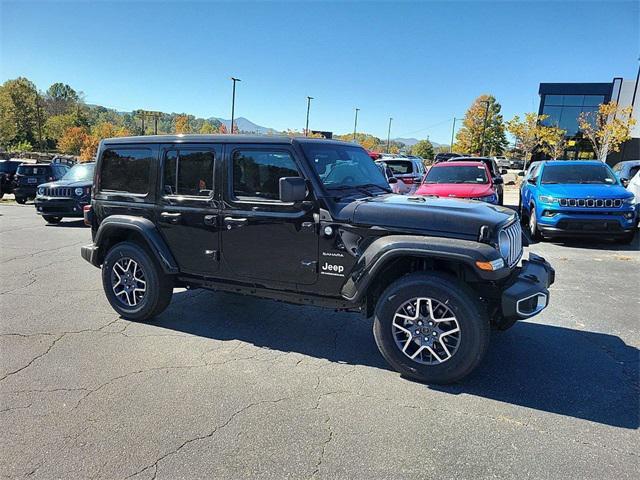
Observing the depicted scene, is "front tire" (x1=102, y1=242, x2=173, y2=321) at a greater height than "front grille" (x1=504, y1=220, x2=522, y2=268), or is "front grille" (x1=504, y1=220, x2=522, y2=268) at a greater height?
"front grille" (x1=504, y1=220, x2=522, y2=268)

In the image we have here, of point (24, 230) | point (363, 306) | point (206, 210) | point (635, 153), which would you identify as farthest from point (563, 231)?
point (635, 153)

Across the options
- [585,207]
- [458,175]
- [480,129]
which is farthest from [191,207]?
[480,129]

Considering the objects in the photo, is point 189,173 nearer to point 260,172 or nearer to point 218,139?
point 218,139

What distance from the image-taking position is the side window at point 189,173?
436 centimetres

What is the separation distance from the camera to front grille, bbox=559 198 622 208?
342 inches

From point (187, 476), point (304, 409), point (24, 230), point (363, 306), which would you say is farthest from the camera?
point (24, 230)

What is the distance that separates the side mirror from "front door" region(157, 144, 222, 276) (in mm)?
942

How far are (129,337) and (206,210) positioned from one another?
1476 millimetres

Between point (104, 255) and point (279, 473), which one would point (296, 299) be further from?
point (104, 255)

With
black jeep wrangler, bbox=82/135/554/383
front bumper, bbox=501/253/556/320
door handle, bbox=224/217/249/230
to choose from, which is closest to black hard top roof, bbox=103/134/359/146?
black jeep wrangler, bbox=82/135/554/383

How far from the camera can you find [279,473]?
2484 millimetres

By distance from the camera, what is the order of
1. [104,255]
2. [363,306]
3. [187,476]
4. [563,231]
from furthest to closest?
[563,231], [104,255], [363,306], [187,476]

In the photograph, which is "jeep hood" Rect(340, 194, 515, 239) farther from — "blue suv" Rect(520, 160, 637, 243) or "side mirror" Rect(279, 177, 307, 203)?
"blue suv" Rect(520, 160, 637, 243)

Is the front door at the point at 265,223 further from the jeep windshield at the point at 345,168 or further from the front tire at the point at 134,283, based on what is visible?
the front tire at the point at 134,283
